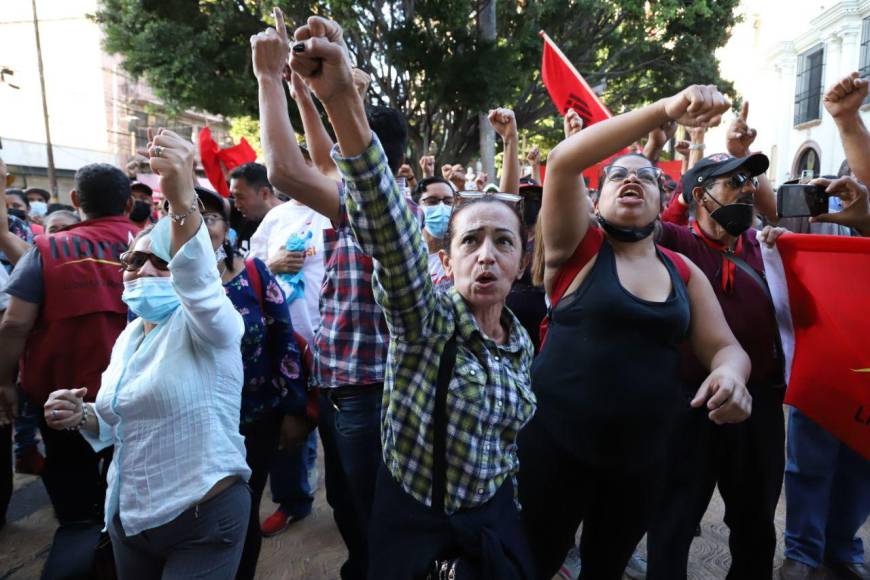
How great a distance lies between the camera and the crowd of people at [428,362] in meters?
1.47

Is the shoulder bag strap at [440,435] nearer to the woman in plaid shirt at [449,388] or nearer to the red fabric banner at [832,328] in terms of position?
the woman in plaid shirt at [449,388]

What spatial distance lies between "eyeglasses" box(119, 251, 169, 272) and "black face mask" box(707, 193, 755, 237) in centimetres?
217

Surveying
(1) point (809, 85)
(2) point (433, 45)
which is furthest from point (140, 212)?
(1) point (809, 85)

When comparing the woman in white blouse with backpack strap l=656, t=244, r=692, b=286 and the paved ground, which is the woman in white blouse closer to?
the paved ground

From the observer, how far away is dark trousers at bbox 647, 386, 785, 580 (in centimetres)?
242

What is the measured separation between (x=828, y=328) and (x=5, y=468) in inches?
175

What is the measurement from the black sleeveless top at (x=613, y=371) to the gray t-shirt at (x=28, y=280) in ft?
7.54

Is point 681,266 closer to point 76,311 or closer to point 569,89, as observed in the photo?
point 76,311

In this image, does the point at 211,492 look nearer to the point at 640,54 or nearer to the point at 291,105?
the point at 291,105

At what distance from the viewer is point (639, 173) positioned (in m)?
2.22

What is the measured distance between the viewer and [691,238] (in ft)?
8.63

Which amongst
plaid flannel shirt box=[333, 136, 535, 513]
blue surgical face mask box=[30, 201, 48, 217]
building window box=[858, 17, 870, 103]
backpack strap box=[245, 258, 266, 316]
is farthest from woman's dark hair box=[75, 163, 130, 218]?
building window box=[858, 17, 870, 103]

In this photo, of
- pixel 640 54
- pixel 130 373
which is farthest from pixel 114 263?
pixel 640 54

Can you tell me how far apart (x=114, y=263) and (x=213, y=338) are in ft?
4.69
